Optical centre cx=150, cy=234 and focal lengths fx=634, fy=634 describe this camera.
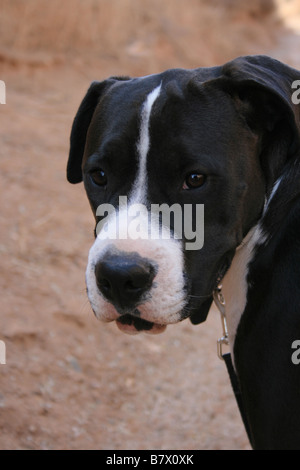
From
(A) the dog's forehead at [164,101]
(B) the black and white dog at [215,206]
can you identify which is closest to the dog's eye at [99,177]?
(B) the black and white dog at [215,206]

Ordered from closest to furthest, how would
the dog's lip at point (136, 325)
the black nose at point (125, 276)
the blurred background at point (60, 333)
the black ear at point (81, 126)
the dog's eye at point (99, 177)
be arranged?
the black nose at point (125, 276)
the dog's lip at point (136, 325)
the dog's eye at point (99, 177)
the black ear at point (81, 126)
the blurred background at point (60, 333)

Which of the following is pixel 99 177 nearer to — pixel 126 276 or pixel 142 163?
pixel 142 163

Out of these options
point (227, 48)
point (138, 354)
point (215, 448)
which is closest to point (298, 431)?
point (215, 448)

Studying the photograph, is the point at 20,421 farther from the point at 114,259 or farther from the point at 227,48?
the point at 227,48

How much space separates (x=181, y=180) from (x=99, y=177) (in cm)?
38

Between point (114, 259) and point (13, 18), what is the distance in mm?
7167

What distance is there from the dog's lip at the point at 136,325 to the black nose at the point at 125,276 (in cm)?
13

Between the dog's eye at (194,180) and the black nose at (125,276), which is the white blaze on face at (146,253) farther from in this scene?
the dog's eye at (194,180)

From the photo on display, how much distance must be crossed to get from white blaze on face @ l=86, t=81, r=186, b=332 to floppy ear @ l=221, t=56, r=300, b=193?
12.7 inches

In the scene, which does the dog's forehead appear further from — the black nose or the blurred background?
the blurred background

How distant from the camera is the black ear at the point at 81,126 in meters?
2.78

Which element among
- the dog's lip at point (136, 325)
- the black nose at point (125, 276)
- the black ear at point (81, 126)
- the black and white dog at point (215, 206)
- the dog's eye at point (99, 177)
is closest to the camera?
the black nose at point (125, 276)

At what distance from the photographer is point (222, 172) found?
7.49 ft

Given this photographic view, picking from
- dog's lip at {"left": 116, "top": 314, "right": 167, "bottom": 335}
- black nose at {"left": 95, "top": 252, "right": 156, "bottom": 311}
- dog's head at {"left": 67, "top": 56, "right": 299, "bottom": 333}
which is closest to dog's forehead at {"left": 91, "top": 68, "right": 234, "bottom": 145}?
dog's head at {"left": 67, "top": 56, "right": 299, "bottom": 333}
